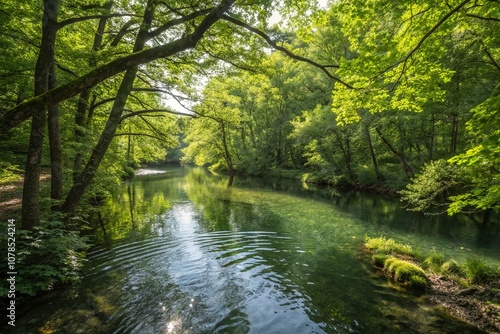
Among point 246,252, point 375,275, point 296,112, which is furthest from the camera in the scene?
point 296,112

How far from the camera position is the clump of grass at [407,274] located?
7164mm

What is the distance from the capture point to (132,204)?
17.6m

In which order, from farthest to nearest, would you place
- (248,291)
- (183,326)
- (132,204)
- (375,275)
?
(132,204), (375,275), (248,291), (183,326)

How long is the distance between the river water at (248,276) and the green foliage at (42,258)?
0.61 m

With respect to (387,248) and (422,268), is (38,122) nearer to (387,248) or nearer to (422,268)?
(387,248)

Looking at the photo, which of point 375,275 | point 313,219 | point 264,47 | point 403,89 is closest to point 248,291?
point 375,275

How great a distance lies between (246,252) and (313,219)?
20.6 ft

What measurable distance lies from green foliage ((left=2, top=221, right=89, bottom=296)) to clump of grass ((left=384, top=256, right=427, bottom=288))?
850 cm

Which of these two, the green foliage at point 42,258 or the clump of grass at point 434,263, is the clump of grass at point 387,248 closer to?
the clump of grass at point 434,263

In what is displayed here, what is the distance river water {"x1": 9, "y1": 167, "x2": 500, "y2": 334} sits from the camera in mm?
5414

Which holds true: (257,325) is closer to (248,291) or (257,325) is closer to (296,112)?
(248,291)

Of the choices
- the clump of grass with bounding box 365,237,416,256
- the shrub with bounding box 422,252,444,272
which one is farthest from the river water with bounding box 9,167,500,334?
the shrub with bounding box 422,252,444,272

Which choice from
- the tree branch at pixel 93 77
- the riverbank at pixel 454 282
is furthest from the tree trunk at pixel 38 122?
the riverbank at pixel 454 282

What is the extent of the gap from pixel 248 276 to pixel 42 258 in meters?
5.05
